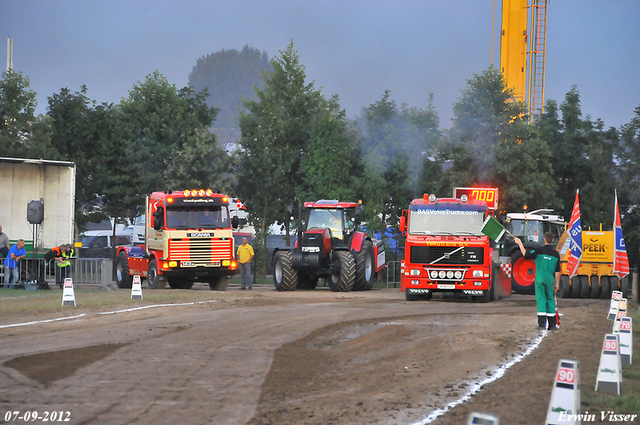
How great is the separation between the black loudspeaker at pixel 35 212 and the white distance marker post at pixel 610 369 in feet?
59.6

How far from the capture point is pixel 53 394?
811 centimetres

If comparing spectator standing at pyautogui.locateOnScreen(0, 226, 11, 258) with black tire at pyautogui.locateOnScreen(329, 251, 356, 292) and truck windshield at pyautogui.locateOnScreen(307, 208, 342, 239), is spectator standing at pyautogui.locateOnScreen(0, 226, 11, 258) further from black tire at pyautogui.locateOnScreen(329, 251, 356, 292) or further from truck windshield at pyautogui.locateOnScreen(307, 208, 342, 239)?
black tire at pyautogui.locateOnScreen(329, 251, 356, 292)

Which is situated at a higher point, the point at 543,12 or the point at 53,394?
the point at 543,12

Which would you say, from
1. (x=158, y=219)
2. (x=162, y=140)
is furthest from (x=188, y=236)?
(x=162, y=140)

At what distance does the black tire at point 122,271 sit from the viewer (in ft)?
93.2

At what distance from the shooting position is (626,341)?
1082 centimetres

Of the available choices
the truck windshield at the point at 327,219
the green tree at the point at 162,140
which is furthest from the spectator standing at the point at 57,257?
the green tree at the point at 162,140

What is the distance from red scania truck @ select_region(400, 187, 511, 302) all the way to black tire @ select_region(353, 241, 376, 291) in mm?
4257

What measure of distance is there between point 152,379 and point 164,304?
10.6 meters

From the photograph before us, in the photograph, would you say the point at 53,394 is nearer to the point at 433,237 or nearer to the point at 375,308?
the point at 375,308

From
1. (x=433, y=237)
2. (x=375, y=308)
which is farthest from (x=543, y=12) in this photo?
(x=375, y=308)

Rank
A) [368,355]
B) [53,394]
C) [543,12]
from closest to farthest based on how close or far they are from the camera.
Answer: [53,394] → [368,355] → [543,12]

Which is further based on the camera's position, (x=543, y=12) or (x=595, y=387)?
(x=543, y=12)

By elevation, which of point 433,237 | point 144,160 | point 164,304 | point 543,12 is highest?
point 543,12
